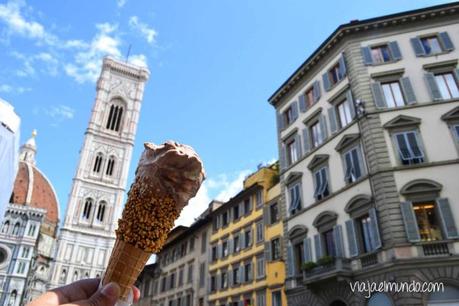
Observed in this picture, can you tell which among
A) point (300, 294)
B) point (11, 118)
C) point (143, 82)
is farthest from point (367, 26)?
point (143, 82)

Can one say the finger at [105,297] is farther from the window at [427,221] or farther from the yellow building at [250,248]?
the yellow building at [250,248]

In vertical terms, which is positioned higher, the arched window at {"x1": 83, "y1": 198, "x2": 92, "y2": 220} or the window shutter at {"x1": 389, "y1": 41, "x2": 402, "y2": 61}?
the arched window at {"x1": 83, "y1": 198, "x2": 92, "y2": 220}

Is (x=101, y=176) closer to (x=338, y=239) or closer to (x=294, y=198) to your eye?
(x=294, y=198)

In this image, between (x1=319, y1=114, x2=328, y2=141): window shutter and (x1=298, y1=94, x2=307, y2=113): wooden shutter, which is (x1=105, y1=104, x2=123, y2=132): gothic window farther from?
(x1=319, y1=114, x2=328, y2=141): window shutter

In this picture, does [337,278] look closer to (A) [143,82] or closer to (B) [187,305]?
(B) [187,305]

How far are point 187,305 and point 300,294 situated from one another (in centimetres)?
1717

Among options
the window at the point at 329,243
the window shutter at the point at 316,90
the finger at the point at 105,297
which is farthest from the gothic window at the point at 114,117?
the finger at the point at 105,297

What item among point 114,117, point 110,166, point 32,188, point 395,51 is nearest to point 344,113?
point 395,51

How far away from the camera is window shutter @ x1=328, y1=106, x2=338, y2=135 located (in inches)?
846

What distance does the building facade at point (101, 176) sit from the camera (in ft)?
239

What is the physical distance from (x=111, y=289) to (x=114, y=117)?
92535 mm

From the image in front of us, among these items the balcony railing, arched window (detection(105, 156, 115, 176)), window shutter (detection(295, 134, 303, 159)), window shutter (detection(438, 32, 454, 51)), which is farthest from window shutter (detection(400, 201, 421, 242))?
arched window (detection(105, 156, 115, 176))

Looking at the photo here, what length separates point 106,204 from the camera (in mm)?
79500

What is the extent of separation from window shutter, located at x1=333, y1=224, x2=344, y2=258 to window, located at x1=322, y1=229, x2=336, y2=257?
0.45 meters
